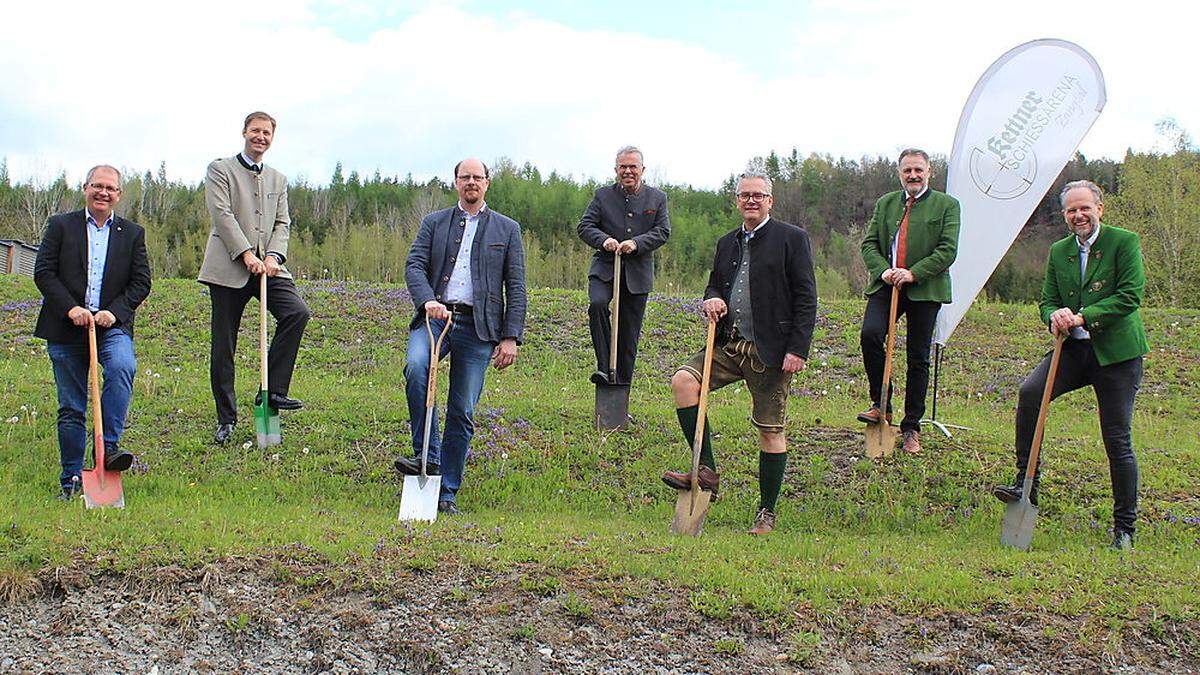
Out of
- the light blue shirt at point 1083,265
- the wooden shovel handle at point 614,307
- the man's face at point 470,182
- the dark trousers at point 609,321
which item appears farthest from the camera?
the dark trousers at point 609,321

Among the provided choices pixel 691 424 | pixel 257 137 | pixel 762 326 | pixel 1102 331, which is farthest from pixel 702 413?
pixel 257 137

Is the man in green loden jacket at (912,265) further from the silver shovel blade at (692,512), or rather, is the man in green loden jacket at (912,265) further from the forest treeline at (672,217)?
the forest treeline at (672,217)

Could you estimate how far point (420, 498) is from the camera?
667 centimetres

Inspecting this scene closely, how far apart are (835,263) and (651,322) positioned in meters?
24.5

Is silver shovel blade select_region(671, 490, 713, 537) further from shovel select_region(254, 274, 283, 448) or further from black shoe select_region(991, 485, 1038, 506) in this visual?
shovel select_region(254, 274, 283, 448)

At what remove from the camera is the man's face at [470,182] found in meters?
7.02

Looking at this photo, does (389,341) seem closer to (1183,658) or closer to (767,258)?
(767,258)

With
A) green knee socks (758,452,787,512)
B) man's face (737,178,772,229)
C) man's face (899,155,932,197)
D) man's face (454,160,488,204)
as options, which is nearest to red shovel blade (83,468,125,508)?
man's face (454,160,488,204)

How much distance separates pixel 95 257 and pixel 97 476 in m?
1.49

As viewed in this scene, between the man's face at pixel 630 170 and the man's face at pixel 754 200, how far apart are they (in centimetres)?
245

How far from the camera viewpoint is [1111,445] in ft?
21.2

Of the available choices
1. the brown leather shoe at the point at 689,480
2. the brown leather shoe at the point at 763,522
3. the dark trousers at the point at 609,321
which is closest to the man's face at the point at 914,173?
the dark trousers at the point at 609,321

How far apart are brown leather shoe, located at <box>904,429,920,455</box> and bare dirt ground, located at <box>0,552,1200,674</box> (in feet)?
11.6

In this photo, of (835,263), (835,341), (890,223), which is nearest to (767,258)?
(890,223)
